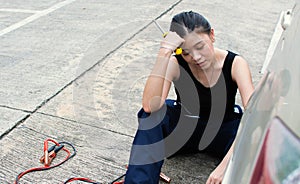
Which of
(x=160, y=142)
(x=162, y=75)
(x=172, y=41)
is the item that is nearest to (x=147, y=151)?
(x=160, y=142)

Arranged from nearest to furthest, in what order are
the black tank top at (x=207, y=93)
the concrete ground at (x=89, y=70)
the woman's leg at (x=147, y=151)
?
the woman's leg at (x=147, y=151)
the black tank top at (x=207, y=93)
the concrete ground at (x=89, y=70)

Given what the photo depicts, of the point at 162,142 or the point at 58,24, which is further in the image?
the point at 58,24

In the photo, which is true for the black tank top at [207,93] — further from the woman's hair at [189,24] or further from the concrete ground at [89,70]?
the concrete ground at [89,70]

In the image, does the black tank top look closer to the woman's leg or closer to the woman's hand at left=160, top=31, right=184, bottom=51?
the woman's hand at left=160, top=31, right=184, bottom=51

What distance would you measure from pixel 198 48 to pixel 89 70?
1750 millimetres

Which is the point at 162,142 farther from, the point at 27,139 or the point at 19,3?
the point at 19,3

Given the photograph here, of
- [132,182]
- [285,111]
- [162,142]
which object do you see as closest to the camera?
[285,111]

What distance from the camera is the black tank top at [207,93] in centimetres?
225

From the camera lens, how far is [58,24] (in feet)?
16.3

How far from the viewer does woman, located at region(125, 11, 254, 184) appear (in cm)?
215

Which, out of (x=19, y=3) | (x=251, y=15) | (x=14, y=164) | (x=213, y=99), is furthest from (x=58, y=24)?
(x=213, y=99)

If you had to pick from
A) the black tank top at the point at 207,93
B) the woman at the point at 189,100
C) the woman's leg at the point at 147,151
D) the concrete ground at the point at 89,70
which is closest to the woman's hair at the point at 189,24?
the woman at the point at 189,100

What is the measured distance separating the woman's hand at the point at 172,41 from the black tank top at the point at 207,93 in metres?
0.10

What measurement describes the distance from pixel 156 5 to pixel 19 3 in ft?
6.27
